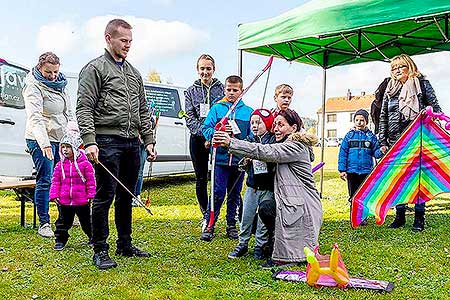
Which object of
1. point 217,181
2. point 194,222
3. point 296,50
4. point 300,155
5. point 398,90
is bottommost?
point 194,222

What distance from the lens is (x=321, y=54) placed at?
26.9 feet

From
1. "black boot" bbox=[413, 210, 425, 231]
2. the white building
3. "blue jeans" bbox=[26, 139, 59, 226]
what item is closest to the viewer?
"blue jeans" bbox=[26, 139, 59, 226]

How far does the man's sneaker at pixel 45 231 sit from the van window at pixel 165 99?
398cm

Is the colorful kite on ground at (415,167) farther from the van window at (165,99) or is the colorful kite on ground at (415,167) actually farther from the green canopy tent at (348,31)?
the van window at (165,99)

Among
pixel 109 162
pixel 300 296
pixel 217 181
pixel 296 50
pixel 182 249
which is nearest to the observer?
pixel 300 296

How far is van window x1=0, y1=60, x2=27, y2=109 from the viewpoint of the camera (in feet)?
19.5

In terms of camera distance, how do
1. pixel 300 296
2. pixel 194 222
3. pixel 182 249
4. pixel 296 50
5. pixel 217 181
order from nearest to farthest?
pixel 300 296 → pixel 182 249 → pixel 217 181 → pixel 194 222 → pixel 296 50

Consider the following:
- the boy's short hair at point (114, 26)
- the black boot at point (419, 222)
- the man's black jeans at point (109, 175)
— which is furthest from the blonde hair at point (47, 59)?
the black boot at point (419, 222)

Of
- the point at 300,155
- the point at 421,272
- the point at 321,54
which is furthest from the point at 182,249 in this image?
→ the point at 321,54

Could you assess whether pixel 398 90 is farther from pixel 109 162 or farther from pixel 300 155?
pixel 109 162

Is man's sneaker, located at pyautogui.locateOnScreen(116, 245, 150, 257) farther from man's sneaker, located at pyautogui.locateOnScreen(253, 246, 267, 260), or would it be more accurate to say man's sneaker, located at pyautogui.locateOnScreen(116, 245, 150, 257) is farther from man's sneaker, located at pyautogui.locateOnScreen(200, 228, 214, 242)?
man's sneaker, located at pyautogui.locateOnScreen(253, 246, 267, 260)

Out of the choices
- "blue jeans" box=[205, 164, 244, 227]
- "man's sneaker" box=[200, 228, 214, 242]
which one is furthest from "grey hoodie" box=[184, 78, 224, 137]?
"man's sneaker" box=[200, 228, 214, 242]

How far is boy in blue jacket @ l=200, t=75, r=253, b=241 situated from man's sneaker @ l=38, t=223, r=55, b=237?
1397mm

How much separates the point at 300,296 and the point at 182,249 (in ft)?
4.80
